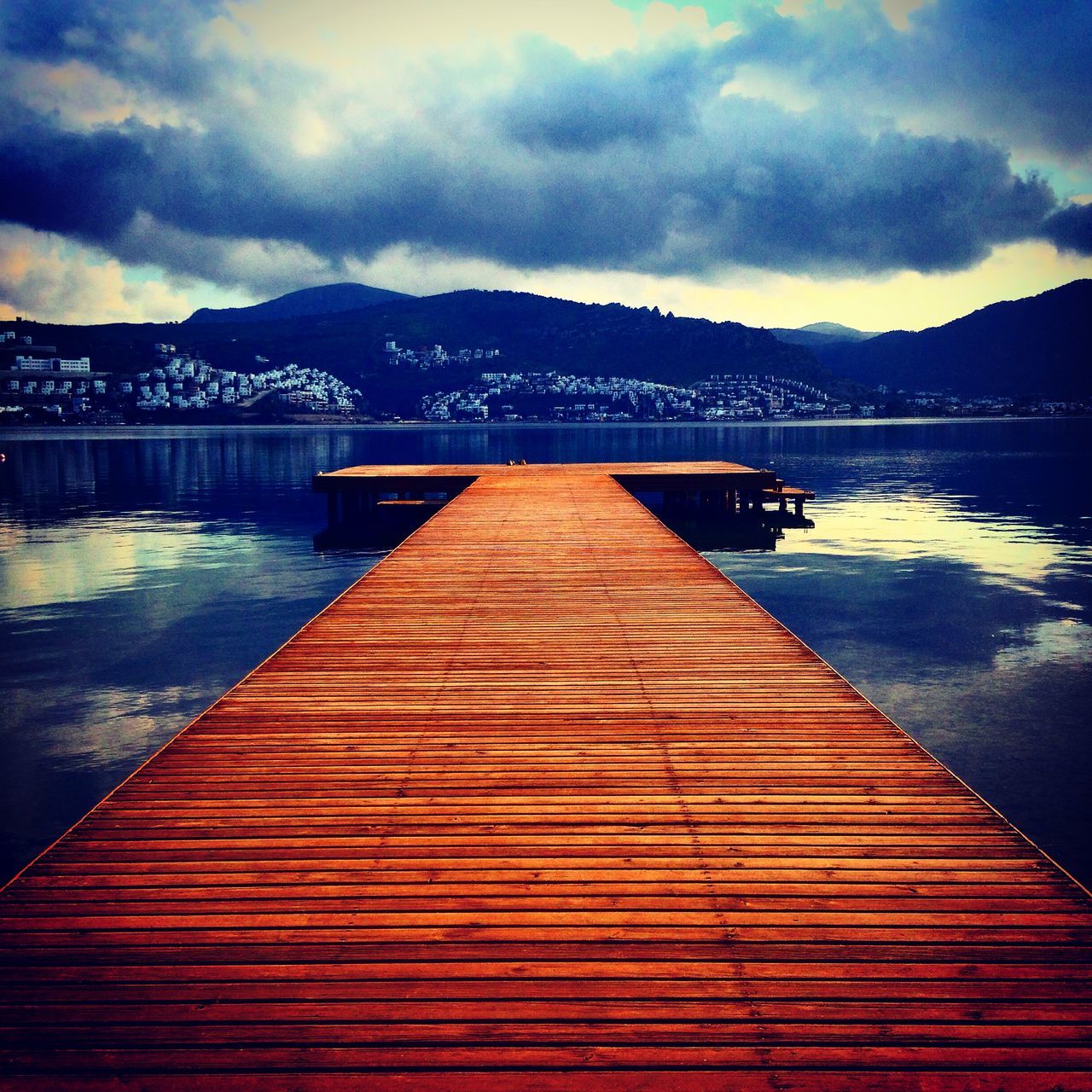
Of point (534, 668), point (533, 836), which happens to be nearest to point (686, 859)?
point (533, 836)

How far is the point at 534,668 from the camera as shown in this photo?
285 inches

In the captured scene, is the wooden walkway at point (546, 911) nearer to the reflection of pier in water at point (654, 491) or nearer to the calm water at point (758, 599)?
the calm water at point (758, 599)

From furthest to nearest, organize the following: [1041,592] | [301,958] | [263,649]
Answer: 1. [1041,592]
2. [263,649]
3. [301,958]

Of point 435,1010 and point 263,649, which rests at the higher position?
point 435,1010

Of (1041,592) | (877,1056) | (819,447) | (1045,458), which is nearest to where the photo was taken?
(877,1056)

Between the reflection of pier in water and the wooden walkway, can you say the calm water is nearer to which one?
the reflection of pier in water

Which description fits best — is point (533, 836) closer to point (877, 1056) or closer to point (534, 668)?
point (877, 1056)

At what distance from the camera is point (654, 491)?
86.6 ft

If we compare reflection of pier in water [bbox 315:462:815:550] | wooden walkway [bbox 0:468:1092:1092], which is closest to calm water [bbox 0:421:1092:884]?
reflection of pier in water [bbox 315:462:815:550]

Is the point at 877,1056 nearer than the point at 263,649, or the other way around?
the point at 877,1056

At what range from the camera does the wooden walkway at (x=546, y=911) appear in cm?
291

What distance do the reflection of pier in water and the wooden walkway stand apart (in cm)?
1924

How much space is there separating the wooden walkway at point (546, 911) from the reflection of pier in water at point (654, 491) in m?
19.2

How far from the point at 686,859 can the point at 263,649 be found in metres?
11.4
